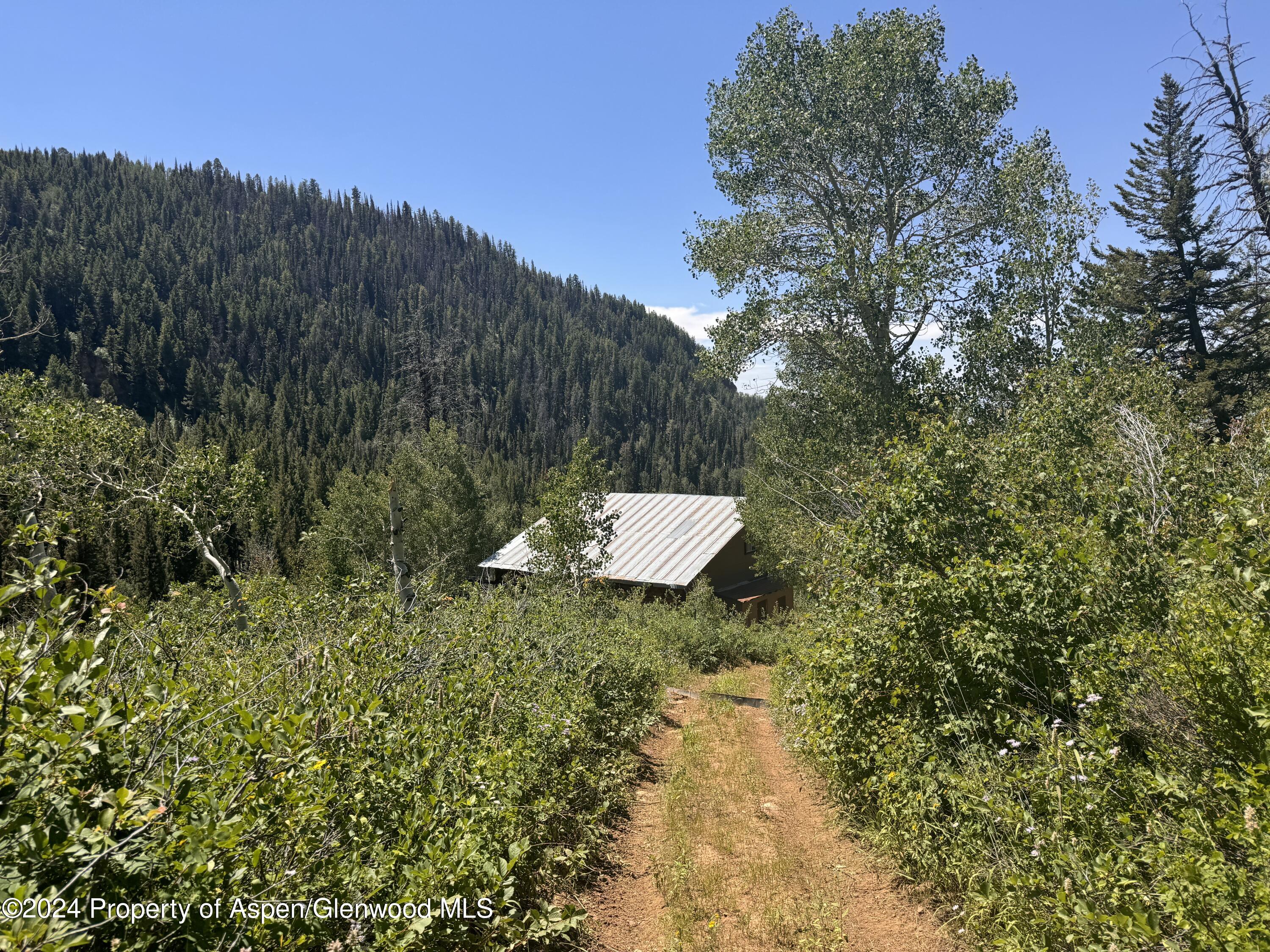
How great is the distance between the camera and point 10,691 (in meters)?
2.04

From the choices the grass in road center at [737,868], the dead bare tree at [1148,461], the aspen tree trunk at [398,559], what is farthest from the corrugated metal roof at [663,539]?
the dead bare tree at [1148,461]

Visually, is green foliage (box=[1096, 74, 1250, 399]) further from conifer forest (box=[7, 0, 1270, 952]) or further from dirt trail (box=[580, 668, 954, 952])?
dirt trail (box=[580, 668, 954, 952])

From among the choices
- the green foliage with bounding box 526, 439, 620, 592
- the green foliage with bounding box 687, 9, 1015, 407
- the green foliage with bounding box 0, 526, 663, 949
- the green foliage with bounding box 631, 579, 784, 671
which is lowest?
the green foliage with bounding box 631, 579, 784, 671

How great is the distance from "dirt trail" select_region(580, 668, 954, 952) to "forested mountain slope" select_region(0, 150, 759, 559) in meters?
43.5

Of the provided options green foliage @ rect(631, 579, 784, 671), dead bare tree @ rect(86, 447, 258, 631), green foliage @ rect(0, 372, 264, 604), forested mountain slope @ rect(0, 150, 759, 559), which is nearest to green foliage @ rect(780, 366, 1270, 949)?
green foliage @ rect(631, 579, 784, 671)

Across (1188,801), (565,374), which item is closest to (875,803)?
(1188,801)

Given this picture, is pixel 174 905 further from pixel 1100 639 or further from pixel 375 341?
pixel 375 341

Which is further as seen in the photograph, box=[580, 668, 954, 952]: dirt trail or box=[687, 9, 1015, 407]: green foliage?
box=[687, 9, 1015, 407]: green foliage

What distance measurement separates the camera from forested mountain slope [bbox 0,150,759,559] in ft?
294

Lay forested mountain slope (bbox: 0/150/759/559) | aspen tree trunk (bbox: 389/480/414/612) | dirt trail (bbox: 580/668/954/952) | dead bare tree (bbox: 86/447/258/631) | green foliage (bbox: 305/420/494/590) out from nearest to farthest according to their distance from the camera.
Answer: dirt trail (bbox: 580/668/954/952)
aspen tree trunk (bbox: 389/480/414/612)
dead bare tree (bbox: 86/447/258/631)
green foliage (bbox: 305/420/494/590)
forested mountain slope (bbox: 0/150/759/559)

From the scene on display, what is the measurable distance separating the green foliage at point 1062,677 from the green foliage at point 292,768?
2.84 m

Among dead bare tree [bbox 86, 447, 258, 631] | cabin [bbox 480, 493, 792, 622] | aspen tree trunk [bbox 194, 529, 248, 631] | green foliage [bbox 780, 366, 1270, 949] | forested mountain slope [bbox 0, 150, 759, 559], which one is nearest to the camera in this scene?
green foliage [bbox 780, 366, 1270, 949]

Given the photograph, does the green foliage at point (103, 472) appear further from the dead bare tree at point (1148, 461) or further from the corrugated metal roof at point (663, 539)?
the corrugated metal roof at point (663, 539)

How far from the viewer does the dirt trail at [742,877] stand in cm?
476
